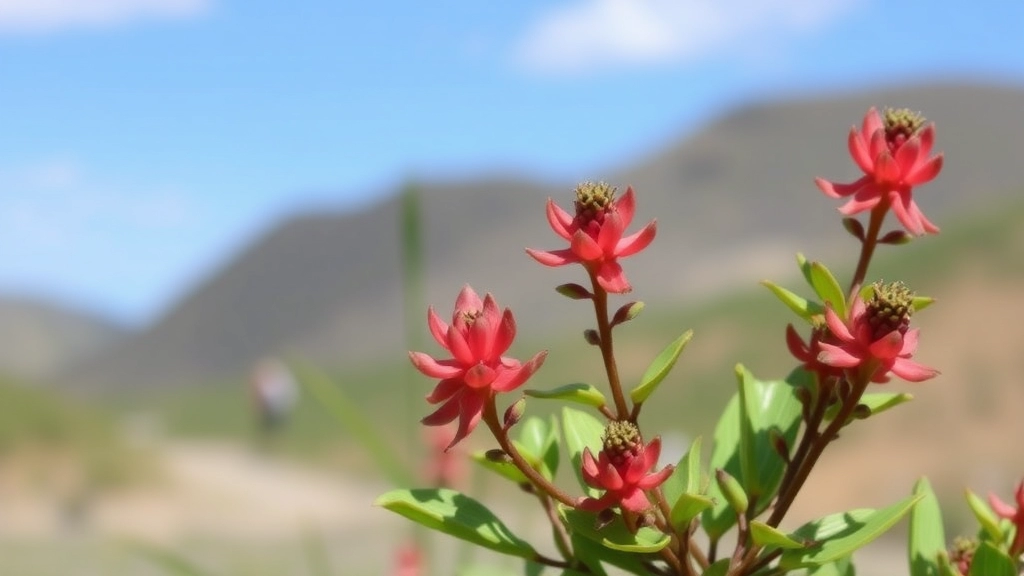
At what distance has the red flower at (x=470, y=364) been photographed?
108 centimetres

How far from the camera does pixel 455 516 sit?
124 centimetres

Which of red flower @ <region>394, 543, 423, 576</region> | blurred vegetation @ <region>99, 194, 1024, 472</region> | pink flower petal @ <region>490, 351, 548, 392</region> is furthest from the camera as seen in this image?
blurred vegetation @ <region>99, 194, 1024, 472</region>

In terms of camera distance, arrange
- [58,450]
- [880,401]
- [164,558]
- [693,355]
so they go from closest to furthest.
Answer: [880,401]
[164,558]
[58,450]
[693,355]

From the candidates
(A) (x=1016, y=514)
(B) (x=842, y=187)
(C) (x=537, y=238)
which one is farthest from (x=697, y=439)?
(C) (x=537, y=238)

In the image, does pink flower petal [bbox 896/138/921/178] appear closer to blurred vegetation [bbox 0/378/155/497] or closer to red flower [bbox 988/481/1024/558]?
red flower [bbox 988/481/1024/558]

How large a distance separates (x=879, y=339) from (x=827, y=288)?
136 mm

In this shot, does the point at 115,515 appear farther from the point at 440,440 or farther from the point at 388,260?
the point at 388,260

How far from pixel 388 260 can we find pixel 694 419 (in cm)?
4811

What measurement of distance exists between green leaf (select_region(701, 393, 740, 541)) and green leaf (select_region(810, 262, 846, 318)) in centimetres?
26

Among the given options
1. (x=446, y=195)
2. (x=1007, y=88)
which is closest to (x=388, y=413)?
(x=446, y=195)

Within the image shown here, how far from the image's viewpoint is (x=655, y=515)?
1.22 metres

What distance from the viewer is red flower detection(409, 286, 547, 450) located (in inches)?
42.6

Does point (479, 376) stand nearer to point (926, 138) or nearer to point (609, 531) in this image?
point (609, 531)

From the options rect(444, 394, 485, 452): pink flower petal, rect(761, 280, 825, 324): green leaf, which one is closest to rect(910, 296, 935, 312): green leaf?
rect(761, 280, 825, 324): green leaf
